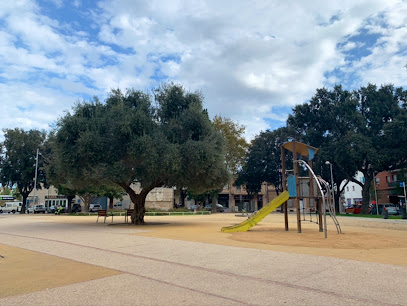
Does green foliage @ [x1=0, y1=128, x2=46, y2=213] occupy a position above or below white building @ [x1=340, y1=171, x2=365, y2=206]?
above

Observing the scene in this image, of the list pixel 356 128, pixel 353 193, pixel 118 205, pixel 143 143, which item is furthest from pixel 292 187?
pixel 353 193

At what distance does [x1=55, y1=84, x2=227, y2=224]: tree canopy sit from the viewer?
20031 mm

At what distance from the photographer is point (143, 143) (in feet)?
64.8

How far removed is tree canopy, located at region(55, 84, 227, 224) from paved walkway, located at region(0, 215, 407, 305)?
10.8m

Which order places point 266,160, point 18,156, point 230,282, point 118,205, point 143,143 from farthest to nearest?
point 118,205 < point 266,160 < point 18,156 < point 143,143 < point 230,282

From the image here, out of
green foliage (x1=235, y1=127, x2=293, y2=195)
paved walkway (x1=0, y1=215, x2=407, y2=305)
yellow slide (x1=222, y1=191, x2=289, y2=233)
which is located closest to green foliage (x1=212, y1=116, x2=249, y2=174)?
green foliage (x1=235, y1=127, x2=293, y2=195)

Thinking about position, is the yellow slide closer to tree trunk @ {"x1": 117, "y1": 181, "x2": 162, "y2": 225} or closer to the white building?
tree trunk @ {"x1": 117, "y1": 181, "x2": 162, "y2": 225}

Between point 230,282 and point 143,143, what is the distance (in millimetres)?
14481

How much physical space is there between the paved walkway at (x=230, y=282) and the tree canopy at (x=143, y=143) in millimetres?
10784

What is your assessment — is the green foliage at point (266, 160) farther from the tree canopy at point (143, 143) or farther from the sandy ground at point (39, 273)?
the sandy ground at point (39, 273)

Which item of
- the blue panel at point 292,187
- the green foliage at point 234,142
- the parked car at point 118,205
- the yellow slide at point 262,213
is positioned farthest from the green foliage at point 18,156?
the blue panel at point 292,187

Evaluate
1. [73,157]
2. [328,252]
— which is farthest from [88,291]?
[73,157]

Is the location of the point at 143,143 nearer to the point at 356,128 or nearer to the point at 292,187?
the point at 292,187

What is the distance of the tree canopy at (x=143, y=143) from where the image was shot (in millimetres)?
20031
